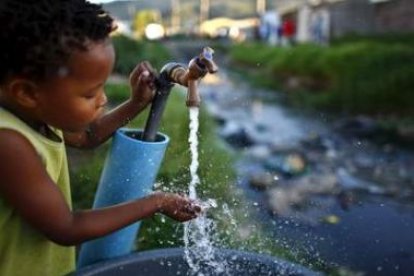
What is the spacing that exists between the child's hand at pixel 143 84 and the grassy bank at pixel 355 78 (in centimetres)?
914

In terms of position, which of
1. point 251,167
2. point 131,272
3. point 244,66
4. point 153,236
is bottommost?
point 244,66

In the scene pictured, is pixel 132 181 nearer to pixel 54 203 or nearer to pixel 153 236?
pixel 54 203

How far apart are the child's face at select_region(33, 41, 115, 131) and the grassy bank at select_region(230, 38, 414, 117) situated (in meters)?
9.46

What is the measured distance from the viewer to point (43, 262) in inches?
52.6

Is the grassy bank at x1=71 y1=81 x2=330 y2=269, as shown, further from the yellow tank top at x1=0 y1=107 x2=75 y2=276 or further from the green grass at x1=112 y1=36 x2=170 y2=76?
the green grass at x1=112 y1=36 x2=170 y2=76

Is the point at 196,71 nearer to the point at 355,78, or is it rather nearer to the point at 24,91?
the point at 24,91

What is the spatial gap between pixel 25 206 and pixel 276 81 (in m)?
17.8

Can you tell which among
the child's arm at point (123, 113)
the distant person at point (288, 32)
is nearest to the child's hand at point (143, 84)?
the child's arm at point (123, 113)

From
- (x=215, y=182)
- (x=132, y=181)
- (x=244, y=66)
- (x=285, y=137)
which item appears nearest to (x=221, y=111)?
(x=285, y=137)

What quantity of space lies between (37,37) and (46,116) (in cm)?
16

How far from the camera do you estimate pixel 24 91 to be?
1.18 m

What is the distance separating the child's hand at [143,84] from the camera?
151 centimetres

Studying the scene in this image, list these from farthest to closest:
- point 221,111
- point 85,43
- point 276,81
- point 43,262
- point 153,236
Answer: point 276,81 → point 221,111 → point 153,236 → point 43,262 → point 85,43

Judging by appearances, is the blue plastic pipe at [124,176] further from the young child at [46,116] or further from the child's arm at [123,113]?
the young child at [46,116]
